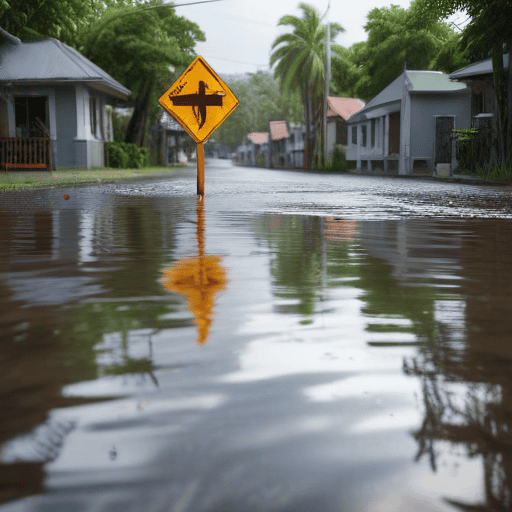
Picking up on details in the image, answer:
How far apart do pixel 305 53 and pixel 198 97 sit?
1780 inches

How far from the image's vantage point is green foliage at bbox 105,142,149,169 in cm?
3469

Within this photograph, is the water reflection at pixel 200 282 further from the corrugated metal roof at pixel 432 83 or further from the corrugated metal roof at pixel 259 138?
the corrugated metal roof at pixel 259 138

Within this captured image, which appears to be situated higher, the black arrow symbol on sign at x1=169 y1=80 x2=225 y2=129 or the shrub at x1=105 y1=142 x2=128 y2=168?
the black arrow symbol on sign at x1=169 y1=80 x2=225 y2=129

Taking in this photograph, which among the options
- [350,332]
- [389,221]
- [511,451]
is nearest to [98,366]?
[350,332]

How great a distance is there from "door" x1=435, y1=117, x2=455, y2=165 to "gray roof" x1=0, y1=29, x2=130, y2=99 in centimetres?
1376

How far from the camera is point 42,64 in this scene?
2998 centimetres

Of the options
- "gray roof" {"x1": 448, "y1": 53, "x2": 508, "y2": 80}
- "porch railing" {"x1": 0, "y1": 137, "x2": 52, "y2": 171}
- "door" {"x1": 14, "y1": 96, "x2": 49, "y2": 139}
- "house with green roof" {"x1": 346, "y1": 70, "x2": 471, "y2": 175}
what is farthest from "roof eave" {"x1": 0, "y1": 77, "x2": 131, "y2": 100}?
"gray roof" {"x1": 448, "y1": 53, "x2": 508, "y2": 80}

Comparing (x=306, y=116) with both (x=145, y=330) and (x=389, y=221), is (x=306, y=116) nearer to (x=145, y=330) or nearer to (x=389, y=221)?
(x=389, y=221)

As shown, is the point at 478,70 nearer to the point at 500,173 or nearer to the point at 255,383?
the point at 500,173

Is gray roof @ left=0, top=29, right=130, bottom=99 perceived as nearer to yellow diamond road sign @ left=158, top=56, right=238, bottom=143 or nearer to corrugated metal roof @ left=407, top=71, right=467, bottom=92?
corrugated metal roof @ left=407, top=71, right=467, bottom=92

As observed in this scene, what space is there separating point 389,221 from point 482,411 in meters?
7.19

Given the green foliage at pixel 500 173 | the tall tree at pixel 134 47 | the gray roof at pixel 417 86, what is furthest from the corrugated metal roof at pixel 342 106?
the green foliage at pixel 500 173

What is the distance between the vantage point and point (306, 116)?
60.2 m

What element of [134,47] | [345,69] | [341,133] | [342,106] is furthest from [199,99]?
[345,69]
